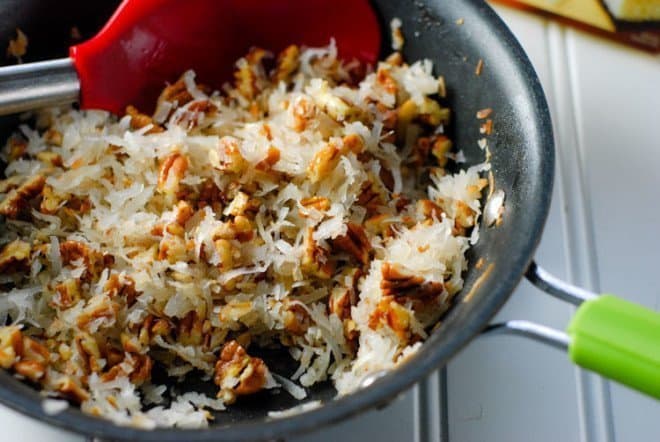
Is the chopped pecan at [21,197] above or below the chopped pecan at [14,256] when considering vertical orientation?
above

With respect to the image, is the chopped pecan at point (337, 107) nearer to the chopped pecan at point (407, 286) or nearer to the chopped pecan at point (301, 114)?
the chopped pecan at point (301, 114)

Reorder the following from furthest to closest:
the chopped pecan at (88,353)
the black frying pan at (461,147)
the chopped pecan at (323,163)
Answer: the chopped pecan at (323,163), the chopped pecan at (88,353), the black frying pan at (461,147)

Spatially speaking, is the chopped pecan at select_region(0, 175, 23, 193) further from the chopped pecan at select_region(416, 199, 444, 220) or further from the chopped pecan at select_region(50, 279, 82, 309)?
the chopped pecan at select_region(416, 199, 444, 220)

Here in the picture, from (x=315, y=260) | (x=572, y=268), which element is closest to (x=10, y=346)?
(x=315, y=260)

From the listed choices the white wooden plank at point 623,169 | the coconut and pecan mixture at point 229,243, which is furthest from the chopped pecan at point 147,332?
the white wooden plank at point 623,169

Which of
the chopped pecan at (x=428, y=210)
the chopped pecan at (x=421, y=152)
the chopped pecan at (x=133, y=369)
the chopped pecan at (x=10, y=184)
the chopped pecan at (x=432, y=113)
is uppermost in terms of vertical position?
the chopped pecan at (x=432, y=113)

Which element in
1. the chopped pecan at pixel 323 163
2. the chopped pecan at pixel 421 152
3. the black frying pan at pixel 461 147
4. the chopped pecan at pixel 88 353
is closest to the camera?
the black frying pan at pixel 461 147

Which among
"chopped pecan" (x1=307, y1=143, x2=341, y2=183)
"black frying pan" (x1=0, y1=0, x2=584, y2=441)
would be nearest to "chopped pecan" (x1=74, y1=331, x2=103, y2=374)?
"black frying pan" (x1=0, y1=0, x2=584, y2=441)

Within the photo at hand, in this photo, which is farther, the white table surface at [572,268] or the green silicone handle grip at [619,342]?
the white table surface at [572,268]
